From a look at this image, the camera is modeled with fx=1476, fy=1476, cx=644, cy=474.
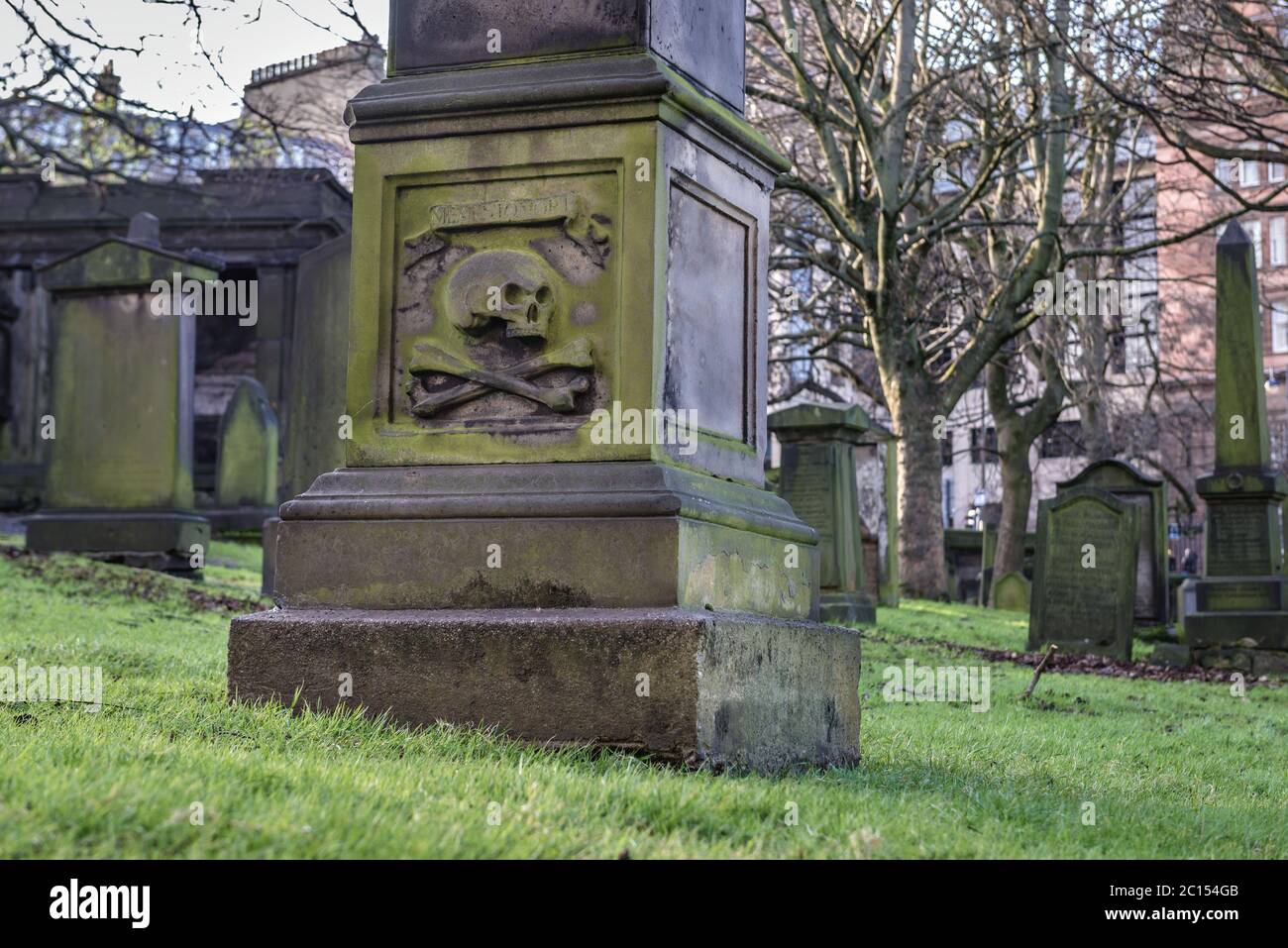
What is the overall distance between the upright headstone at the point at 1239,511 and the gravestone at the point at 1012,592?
8471 mm

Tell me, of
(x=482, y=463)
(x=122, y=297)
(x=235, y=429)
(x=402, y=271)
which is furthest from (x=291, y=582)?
(x=235, y=429)

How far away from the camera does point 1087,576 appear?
14.0m

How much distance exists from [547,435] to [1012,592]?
20127 mm

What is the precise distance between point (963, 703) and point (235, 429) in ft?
40.7

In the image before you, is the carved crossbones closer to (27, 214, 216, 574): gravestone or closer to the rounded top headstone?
(27, 214, 216, 574): gravestone

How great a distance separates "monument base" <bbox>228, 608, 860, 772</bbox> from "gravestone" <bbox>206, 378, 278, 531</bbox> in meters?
13.2

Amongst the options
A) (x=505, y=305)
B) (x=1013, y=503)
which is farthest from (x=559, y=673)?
(x=1013, y=503)

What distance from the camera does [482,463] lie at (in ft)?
15.9

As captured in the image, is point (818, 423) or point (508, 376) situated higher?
point (818, 423)

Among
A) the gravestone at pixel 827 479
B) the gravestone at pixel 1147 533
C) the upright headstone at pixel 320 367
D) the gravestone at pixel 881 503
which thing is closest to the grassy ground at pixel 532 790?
the upright headstone at pixel 320 367

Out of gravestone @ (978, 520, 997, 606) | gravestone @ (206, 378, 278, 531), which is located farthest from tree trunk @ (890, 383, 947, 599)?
gravestone @ (206, 378, 278, 531)

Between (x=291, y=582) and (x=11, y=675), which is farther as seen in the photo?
(x=11, y=675)

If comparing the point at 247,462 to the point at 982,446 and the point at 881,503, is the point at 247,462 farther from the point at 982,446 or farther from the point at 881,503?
the point at 982,446

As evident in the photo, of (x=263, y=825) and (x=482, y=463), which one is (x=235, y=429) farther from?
(x=263, y=825)
